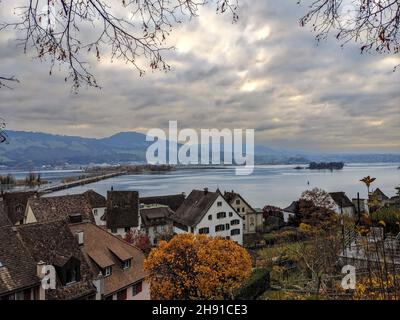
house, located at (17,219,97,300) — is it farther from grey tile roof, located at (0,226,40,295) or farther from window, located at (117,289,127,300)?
window, located at (117,289,127,300)

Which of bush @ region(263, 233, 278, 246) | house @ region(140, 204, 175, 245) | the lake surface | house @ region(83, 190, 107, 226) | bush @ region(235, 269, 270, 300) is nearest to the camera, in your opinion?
bush @ region(235, 269, 270, 300)

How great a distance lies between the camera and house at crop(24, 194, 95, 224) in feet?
88.7

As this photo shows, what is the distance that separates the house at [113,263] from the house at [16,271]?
9.07ft

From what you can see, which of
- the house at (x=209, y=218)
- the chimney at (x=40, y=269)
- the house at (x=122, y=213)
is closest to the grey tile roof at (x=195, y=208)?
the house at (x=209, y=218)

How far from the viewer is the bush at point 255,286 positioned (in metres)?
19.7

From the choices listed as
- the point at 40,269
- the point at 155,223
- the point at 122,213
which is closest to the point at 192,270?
the point at 40,269

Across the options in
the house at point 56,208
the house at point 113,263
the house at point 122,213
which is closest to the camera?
the house at point 113,263

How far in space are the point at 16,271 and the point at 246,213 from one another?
3682cm

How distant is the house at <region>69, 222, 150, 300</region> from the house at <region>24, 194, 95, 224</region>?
8.10 m

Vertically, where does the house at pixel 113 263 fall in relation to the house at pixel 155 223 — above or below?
above

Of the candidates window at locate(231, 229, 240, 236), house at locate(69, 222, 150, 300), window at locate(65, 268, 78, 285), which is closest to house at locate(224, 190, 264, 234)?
window at locate(231, 229, 240, 236)

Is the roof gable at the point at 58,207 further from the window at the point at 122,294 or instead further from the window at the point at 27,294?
the window at the point at 27,294

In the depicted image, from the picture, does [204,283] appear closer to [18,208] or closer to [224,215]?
[224,215]
